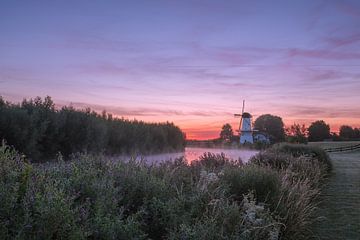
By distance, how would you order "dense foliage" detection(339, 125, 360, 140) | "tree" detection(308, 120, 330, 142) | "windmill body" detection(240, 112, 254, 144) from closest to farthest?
1. "windmill body" detection(240, 112, 254, 144)
2. "tree" detection(308, 120, 330, 142)
3. "dense foliage" detection(339, 125, 360, 140)

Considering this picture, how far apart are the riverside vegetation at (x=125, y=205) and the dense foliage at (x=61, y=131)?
899cm

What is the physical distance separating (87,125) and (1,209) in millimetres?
24705

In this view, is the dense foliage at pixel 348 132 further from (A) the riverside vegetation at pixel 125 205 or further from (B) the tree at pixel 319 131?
(A) the riverside vegetation at pixel 125 205

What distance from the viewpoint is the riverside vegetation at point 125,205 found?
4.29 metres

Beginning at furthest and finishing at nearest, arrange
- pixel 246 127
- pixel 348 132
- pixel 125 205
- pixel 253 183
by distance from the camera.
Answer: pixel 348 132 → pixel 246 127 → pixel 253 183 → pixel 125 205

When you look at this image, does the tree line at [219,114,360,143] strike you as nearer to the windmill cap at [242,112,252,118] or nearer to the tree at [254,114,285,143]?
the tree at [254,114,285,143]

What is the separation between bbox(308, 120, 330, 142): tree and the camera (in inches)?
4981

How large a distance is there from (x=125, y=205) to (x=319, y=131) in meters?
129

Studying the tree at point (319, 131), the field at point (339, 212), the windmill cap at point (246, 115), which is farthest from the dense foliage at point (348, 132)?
the field at point (339, 212)

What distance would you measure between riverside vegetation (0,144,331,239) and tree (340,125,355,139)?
13438 centimetres

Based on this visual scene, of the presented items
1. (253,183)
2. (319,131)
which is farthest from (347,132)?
(253,183)

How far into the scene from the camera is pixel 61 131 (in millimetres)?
26547

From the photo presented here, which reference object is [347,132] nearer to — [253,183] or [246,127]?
[246,127]

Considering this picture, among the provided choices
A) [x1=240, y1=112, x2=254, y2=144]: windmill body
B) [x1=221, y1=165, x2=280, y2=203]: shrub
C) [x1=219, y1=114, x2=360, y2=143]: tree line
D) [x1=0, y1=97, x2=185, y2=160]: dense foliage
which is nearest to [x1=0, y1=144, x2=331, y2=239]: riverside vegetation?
[x1=221, y1=165, x2=280, y2=203]: shrub
